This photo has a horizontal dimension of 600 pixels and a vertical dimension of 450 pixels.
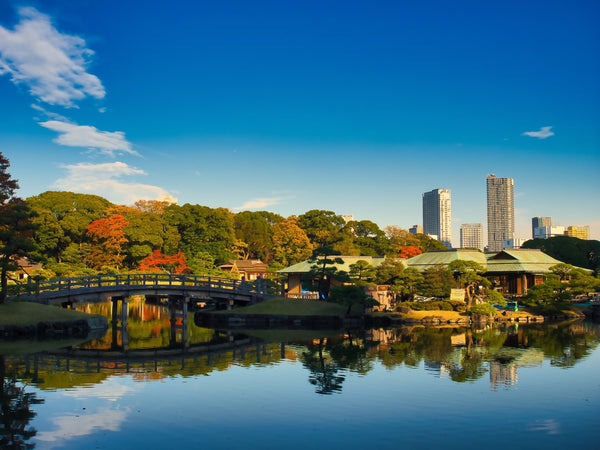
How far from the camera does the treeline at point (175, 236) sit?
188ft

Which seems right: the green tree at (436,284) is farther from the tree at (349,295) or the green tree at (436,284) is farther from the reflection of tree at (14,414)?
the reflection of tree at (14,414)

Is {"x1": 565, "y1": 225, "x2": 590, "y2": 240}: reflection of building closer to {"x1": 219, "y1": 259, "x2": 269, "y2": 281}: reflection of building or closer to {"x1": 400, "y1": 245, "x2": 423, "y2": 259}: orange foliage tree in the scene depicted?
{"x1": 400, "y1": 245, "x2": 423, "y2": 259}: orange foliage tree

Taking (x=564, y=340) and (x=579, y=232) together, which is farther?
(x=579, y=232)

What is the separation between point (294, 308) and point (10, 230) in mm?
16953

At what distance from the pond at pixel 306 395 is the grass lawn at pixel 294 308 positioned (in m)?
7.35

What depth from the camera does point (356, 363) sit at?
2056 cm

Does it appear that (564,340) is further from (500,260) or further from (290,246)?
(290,246)

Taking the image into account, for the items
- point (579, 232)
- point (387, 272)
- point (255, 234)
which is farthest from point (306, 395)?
point (579, 232)

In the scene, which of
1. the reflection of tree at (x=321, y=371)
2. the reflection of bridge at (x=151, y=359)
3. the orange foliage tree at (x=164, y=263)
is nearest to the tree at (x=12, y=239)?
the reflection of bridge at (x=151, y=359)

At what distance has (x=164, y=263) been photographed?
190ft

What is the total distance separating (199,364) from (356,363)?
20.1 feet

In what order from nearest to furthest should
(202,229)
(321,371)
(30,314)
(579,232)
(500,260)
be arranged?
(321,371) → (30,314) → (500,260) → (202,229) → (579,232)

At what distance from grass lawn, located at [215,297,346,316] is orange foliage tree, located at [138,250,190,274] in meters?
23.6

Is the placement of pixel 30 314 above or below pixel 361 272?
below
